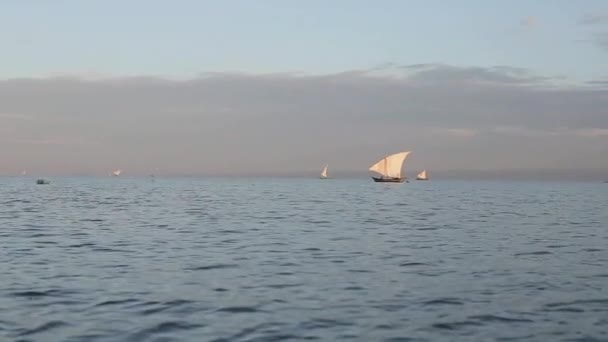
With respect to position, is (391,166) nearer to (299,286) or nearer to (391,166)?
(391,166)

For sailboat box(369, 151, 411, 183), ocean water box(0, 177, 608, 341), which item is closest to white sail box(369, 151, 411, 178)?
sailboat box(369, 151, 411, 183)

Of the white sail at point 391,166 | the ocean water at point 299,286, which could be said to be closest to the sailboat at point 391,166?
the white sail at point 391,166

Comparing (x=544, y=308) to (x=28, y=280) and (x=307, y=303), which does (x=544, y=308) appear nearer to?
(x=307, y=303)

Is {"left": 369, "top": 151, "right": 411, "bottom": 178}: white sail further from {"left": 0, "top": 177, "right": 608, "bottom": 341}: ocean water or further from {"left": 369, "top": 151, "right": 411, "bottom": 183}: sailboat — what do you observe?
{"left": 0, "top": 177, "right": 608, "bottom": 341}: ocean water

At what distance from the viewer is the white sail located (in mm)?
166500

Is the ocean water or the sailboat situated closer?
the ocean water

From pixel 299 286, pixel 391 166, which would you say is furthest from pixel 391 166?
pixel 299 286

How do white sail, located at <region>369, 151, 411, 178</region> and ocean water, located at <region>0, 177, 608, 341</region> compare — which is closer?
ocean water, located at <region>0, 177, 608, 341</region>

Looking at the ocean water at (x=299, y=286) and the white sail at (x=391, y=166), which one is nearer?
the ocean water at (x=299, y=286)

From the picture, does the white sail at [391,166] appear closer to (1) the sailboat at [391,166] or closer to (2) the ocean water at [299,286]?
(1) the sailboat at [391,166]

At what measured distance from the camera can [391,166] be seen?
556 feet

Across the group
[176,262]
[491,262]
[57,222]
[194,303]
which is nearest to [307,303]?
[194,303]

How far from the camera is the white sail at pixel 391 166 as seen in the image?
546ft

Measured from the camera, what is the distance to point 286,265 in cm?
2111
